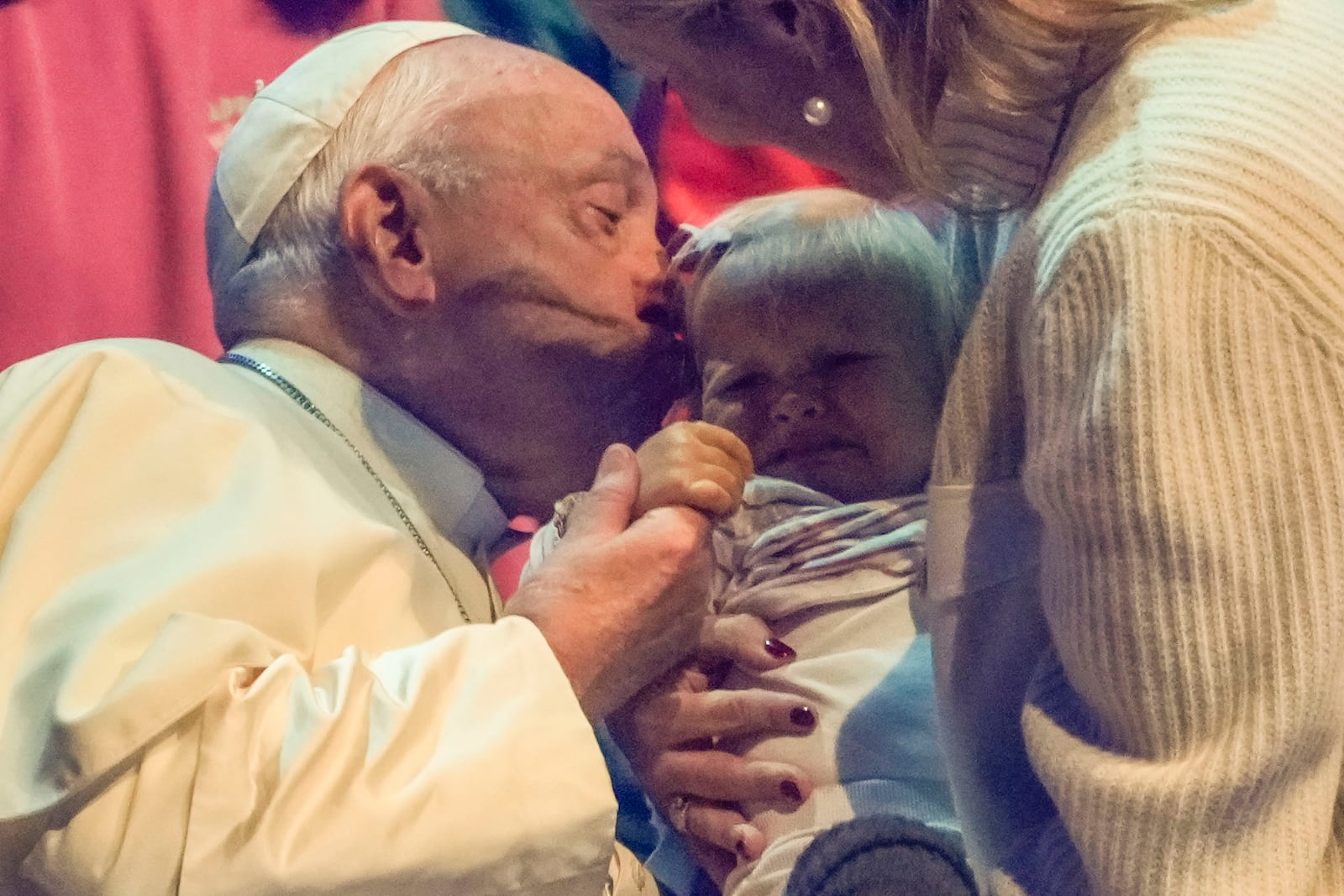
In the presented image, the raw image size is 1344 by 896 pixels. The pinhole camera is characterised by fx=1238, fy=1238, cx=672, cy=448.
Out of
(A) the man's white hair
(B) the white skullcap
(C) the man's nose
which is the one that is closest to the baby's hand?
(C) the man's nose

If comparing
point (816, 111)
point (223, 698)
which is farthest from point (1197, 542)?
point (223, 698)

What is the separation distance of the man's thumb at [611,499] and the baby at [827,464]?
1 cm

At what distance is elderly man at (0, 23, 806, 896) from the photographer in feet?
2.15

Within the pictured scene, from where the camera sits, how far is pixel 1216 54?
0.58 meters

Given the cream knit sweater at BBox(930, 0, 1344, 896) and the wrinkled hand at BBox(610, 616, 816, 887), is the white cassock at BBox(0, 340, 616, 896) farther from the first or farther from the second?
the cream knit sweater at BBox(930, 0, 1344, 896)

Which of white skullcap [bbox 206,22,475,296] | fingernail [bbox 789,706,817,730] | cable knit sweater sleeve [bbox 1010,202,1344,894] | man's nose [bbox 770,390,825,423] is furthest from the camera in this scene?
white skullcap [bbox 206,22,475,296]

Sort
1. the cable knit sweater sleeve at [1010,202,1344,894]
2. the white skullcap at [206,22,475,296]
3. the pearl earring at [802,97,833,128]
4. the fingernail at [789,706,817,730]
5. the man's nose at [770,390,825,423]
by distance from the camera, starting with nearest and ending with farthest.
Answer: the cable knit sweater sleeve at [1010,202,1344,894], the pearl earring at [802,97,833,128], the fingernail at [789,706,817,730], the man's nose at [770,390,825,423], the white skullcap at [206,22,475,296]

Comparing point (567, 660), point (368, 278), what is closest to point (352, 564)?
point (567, 660)

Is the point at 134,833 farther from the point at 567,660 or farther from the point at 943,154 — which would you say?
the point at 943,154

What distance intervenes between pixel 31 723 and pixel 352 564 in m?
0.24

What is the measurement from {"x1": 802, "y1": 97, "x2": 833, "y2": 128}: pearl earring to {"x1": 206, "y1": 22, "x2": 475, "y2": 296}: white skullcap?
20.4 inches

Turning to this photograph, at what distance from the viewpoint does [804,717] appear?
90cm

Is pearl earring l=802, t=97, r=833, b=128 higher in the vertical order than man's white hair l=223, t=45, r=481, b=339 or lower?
higher

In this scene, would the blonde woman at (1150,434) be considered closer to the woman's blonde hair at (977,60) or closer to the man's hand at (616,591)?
the woman's blonde hair at (977,60)
